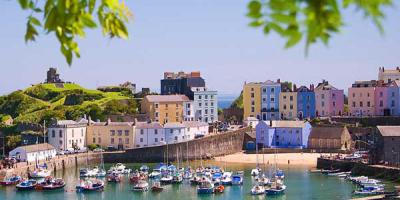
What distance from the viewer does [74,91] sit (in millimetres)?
77812

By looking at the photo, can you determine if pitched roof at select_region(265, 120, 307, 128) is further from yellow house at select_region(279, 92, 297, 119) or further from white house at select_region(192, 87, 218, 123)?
white house at select_region(192, 87, 218, 123)

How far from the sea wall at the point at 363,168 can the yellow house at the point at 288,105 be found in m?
17.8

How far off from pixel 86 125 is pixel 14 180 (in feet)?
53.4

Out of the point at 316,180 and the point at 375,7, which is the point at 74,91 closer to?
the point at 316,180

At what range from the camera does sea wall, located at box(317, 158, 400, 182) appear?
41.1 meters

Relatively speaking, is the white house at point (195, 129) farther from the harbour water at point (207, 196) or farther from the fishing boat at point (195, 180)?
the fishing boat at point (195, 180)

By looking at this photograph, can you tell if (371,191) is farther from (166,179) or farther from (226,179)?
(166,179)

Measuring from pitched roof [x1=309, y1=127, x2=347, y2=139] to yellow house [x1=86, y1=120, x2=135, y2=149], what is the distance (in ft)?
48.2

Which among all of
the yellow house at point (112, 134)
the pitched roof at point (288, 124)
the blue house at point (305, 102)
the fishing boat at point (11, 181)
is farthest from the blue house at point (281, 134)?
the fishing boat at point (11, 181)

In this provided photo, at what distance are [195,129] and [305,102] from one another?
475 inches

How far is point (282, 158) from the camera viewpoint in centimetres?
5403

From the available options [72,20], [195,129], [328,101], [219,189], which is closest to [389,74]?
[328,101]

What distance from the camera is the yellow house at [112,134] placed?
193ft

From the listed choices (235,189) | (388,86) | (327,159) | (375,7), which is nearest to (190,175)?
(235,189)
